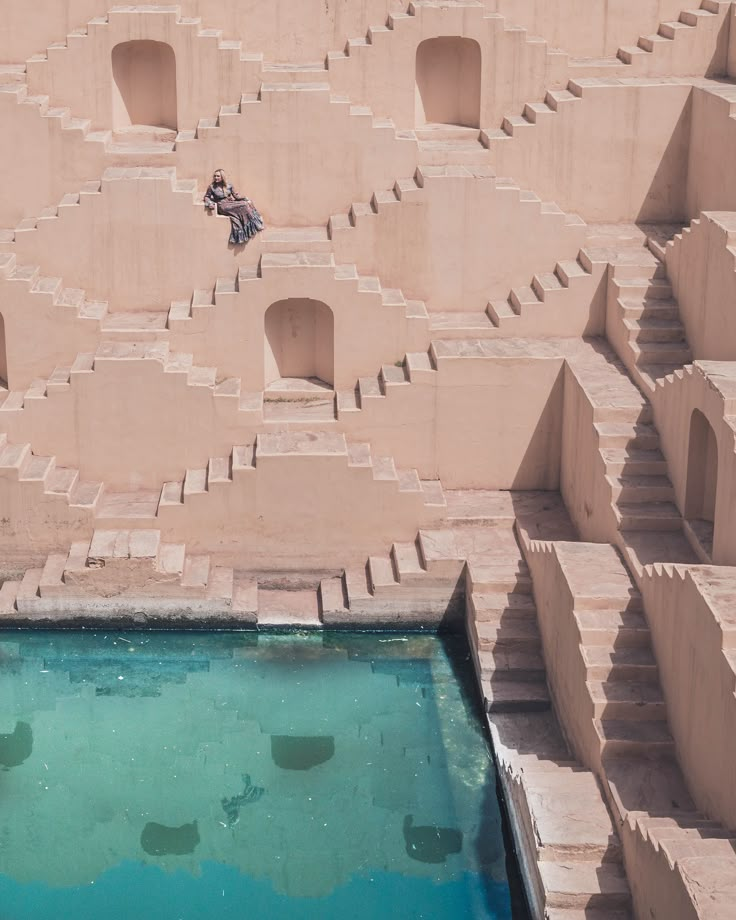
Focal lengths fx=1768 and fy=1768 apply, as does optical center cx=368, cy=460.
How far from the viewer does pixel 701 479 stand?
1697cm

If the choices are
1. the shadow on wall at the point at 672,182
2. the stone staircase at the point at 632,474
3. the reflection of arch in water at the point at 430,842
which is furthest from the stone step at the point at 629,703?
the shadow on wall at the point at 672,182

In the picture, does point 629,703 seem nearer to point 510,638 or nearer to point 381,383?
point 510,638

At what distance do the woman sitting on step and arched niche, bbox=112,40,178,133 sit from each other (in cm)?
170

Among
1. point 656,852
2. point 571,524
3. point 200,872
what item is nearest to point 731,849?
point 656,852

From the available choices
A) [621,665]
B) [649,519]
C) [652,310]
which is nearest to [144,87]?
[652,310]

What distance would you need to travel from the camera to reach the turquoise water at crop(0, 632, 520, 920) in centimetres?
1520

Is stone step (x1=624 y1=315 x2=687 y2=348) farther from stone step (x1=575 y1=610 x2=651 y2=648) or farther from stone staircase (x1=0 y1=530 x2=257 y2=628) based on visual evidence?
stone staircase (x1=0 y1=530 x2=257 y2=628)

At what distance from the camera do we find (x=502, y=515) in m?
19.4

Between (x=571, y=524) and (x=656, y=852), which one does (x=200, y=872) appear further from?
(x=571, y=524)

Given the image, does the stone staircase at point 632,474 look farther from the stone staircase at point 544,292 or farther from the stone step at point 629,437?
the stone staircase at point 544,292

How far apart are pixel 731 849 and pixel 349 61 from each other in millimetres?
11317

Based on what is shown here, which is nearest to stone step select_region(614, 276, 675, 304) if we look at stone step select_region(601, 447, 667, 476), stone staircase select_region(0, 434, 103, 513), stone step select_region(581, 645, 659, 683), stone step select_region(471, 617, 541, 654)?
stone step select_region(601, 447, 667, 476)

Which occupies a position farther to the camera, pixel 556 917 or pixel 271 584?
pixel 271 584

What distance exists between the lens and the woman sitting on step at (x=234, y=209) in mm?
19922
